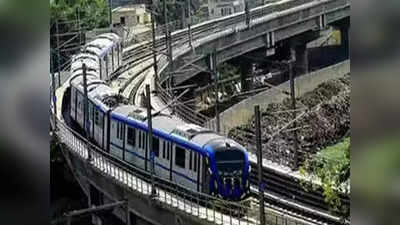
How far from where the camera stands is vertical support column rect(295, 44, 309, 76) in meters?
14.2

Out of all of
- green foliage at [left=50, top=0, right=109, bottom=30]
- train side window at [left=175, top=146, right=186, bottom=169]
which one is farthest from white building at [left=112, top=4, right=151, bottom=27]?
train side window at [left=175, top=146, right=186, bottom=169]

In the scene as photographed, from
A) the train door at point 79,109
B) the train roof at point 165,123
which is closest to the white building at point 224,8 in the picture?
the train door at point 79,109

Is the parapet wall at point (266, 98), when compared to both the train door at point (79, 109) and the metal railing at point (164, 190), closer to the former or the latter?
the train door at point (79, 109)

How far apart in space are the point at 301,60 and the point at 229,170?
10.4 m

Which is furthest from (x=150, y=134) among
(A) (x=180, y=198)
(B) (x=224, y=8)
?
(B) (x=224, y=8)

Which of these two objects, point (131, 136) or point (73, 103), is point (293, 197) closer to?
point (131, 136)

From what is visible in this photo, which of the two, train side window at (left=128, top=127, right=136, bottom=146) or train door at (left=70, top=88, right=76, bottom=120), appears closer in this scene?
train side window at (left=128, top=127, right=136, bottom=146)

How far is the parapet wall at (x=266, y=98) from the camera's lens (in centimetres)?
902

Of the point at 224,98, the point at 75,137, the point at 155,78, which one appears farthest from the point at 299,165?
the point at 224,98

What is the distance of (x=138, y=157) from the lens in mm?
5336

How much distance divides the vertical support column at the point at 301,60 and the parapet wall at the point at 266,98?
1842 millimetres

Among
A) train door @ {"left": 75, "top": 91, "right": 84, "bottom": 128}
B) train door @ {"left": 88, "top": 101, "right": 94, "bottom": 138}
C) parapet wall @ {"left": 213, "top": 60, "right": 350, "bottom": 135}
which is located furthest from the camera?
parapet wall @ {"left": 213, "top": 60, "right": 350, "bottom": 135}

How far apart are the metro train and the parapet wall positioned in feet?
7.81

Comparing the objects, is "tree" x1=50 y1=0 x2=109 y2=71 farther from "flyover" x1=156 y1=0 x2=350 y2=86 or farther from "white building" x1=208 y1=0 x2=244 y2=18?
"white building" x1=208 y1=0 x2=244 y2=18
